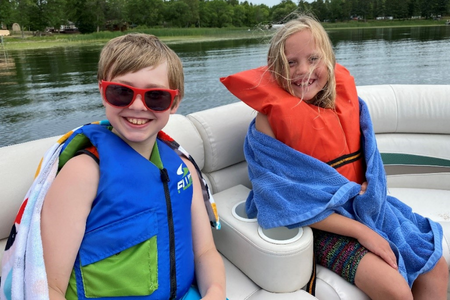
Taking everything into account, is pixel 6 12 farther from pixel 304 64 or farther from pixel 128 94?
pixel 128 94

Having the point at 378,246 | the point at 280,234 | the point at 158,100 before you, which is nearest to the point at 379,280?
the point at 378,246

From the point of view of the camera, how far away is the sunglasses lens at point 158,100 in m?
1.27

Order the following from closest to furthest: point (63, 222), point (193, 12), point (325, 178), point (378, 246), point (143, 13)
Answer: point (63, 222) < point (378, 246) < point (325, 178) < point (143, 13) < point (193, 12)

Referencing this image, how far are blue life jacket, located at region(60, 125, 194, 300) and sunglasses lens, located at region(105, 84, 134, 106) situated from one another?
152 millimetres

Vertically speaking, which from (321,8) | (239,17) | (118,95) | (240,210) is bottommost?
(240,210)

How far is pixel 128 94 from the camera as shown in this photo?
1245 mm

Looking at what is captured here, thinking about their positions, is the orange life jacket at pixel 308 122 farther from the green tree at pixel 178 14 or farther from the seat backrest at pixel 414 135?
the green tree at pixel 178 14

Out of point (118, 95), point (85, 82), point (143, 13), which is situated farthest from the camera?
point (143, 13)

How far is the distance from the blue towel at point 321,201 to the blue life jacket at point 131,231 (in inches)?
19.4

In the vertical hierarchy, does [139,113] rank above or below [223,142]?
above

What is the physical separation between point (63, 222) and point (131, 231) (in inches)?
8.8

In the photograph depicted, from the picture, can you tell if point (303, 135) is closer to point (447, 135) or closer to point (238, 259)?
point (238, 259)

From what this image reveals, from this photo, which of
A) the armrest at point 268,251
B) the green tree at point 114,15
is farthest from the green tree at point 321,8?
the armrest at point 268,251

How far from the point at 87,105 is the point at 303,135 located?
6.55 m
